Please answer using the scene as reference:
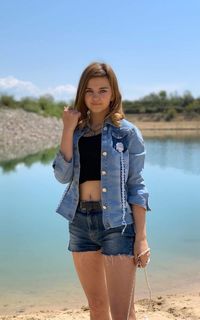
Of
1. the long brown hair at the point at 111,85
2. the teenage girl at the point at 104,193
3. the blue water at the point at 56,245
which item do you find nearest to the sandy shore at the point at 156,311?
the blue water at the point at 56,245

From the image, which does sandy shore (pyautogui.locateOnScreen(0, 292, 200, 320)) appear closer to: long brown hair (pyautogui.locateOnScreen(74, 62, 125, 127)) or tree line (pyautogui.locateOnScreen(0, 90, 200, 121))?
long brown hair (pyautogui.locateOnScreen(74, 62, 125, 127))

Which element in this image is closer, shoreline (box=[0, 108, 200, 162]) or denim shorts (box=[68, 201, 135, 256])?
denim shorts (box=[68, 201, 135, 256])

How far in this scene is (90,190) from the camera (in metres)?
2.78

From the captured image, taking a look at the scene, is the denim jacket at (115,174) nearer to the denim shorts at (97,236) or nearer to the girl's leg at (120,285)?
the denim shorts at (97,236)

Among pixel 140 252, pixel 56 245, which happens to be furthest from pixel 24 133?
pixel 140 252

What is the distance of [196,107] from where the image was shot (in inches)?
2436

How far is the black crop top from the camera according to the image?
9.11ft

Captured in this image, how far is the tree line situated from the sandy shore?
3735 centimetres

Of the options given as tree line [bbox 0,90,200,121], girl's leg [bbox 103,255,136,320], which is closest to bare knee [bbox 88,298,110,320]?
girl's leg [bbox 103,255,136,320]

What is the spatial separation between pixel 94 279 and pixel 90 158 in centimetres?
64

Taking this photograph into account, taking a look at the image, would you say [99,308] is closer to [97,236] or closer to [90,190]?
[97,236]

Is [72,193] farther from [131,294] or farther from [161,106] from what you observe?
[161,106]

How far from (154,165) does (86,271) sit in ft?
56.3

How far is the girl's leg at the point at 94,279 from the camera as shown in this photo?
2.82 meters
